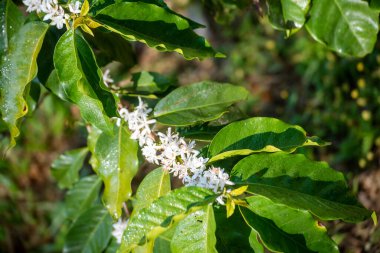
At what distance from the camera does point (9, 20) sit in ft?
4.11

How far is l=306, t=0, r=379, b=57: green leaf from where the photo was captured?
1295 millimetres

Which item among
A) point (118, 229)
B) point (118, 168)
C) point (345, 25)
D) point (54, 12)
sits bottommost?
point (118, 229)

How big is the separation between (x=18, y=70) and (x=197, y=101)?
1.69 feet

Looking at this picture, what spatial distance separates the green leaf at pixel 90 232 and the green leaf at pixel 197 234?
0.63 meters

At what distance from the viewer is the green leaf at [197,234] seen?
1.00 metres

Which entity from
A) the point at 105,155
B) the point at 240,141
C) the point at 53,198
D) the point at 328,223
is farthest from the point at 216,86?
the point at 53,198

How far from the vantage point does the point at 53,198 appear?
3.82m

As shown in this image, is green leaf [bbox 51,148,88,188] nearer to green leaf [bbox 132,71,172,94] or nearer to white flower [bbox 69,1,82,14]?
green leaf [bbox 132,71,172,94]

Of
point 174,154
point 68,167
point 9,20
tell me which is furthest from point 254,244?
point 68,167

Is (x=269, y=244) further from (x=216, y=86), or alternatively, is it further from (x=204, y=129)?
(x=216, y=86)

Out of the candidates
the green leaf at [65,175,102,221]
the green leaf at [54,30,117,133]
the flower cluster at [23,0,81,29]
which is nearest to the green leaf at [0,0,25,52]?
the flower cluster at [23,0,81,29]

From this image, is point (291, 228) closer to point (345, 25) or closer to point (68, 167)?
point (345, 25)

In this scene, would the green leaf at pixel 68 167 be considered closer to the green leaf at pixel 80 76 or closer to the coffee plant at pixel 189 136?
the coffee plant at pixel 189 136

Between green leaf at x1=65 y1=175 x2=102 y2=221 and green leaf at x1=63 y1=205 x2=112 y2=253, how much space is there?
0.39 ft
